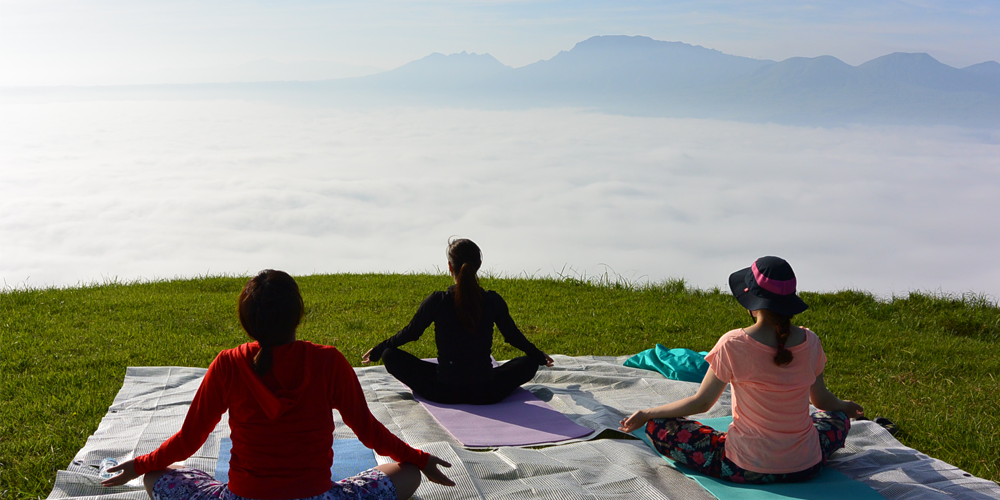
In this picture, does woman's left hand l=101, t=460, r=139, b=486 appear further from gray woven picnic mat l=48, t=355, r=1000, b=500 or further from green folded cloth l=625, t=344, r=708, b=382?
green folded cloth l=625, t=344, r=708, b=382

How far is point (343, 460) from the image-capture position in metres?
4.66

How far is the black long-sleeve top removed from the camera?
593cm

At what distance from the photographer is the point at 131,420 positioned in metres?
5.59

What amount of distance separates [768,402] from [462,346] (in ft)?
8.20

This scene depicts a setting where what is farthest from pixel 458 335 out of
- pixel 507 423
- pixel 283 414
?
pixel 283 414

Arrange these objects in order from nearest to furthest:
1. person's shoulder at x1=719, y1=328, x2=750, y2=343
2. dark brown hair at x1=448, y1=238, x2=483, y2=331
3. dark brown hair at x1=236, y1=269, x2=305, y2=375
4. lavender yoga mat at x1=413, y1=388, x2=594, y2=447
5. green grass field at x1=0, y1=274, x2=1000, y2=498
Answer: dark brown hair at x1=236, y1=269, x2=305, y2=375 → person's shoulder at x1=719, y1=328, x2=750, y2=343 → lavender yoga mat at x1=413, y1=388, x2=594, y2=447 → dark brown hair at x1=448, y1=238, x2=483, y2=331 → green grass field at x1=0, y1=274, x2=1000, y2=498

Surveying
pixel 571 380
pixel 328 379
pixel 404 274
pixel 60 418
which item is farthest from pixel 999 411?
pixel 404 274

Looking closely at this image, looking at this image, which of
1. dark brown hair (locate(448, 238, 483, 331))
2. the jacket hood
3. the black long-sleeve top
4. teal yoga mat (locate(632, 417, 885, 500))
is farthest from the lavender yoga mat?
the jacket hood

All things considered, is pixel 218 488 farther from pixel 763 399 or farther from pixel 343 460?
pixel 763 399

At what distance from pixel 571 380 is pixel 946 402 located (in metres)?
3.41

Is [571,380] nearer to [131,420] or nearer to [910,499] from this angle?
[910,499]

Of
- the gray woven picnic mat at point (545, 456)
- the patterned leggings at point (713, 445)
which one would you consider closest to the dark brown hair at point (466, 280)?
the gray woven picnic mat at point (545, 456)

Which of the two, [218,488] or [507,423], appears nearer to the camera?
[218,488]

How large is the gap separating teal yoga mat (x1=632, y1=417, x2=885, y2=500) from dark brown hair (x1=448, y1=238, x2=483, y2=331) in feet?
6.53
